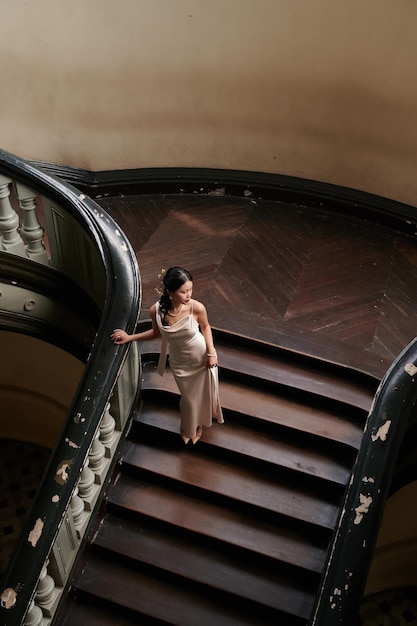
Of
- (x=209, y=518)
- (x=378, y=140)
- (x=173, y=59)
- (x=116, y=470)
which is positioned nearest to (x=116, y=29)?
(x=173, y=59)

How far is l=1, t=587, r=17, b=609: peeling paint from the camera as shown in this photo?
11.7ft

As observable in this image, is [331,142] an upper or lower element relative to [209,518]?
upper

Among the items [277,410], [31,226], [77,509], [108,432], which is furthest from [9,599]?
[31,226]

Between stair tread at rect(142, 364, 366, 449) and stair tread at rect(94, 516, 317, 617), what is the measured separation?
104 centimetres

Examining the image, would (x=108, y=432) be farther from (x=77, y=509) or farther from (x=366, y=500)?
(x=366, y=500)

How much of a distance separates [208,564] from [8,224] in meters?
3.05

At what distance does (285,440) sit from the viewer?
5.03m

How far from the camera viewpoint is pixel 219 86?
6727mm

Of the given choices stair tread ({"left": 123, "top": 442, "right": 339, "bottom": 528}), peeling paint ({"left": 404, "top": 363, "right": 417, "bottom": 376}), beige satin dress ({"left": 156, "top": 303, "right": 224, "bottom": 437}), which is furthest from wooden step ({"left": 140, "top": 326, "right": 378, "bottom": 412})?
peeling paint ({"left": 404, "top": 363, "right": 417, "bottom": 376})

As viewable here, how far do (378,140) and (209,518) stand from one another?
429 centimetres

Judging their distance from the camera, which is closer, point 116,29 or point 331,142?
point 116,29

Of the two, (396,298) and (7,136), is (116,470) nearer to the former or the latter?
(396,298)

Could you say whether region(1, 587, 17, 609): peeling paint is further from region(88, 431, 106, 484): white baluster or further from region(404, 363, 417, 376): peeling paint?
region(404, 363, 417, 376): peeling paint

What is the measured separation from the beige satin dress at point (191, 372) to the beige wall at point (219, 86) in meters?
3.49
